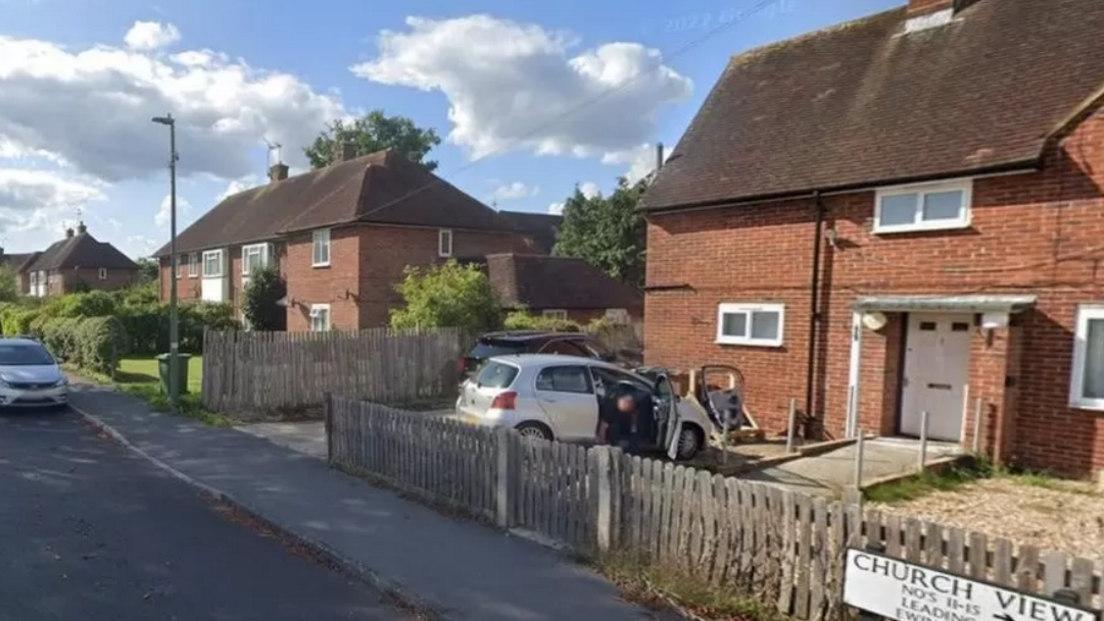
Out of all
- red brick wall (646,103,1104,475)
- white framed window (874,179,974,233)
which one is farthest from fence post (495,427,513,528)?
white framed window (874,179,974,233)

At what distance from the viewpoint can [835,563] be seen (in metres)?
5.07

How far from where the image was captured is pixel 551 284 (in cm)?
2764

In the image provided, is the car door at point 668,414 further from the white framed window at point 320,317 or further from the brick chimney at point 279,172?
the brick chimney at point 279,172

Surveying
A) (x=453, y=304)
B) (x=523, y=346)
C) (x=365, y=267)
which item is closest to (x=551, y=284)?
(x=365, y=267)

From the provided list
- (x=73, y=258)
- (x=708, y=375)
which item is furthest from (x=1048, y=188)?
(x=73, y=258)

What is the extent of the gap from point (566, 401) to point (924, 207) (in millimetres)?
6447

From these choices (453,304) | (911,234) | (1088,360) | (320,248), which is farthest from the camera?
(320,248)

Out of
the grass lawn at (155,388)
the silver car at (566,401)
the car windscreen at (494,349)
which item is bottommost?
the grass lawn at (155,388)

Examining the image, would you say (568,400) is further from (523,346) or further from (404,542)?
(404,542)

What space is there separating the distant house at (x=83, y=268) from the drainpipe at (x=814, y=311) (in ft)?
221

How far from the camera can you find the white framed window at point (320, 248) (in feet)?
93.0

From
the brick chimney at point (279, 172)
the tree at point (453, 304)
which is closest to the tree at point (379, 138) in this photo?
the brick chimney at point (279, 172)

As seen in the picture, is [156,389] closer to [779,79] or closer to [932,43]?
[779,79]

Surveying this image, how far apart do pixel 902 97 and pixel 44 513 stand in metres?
14.1
